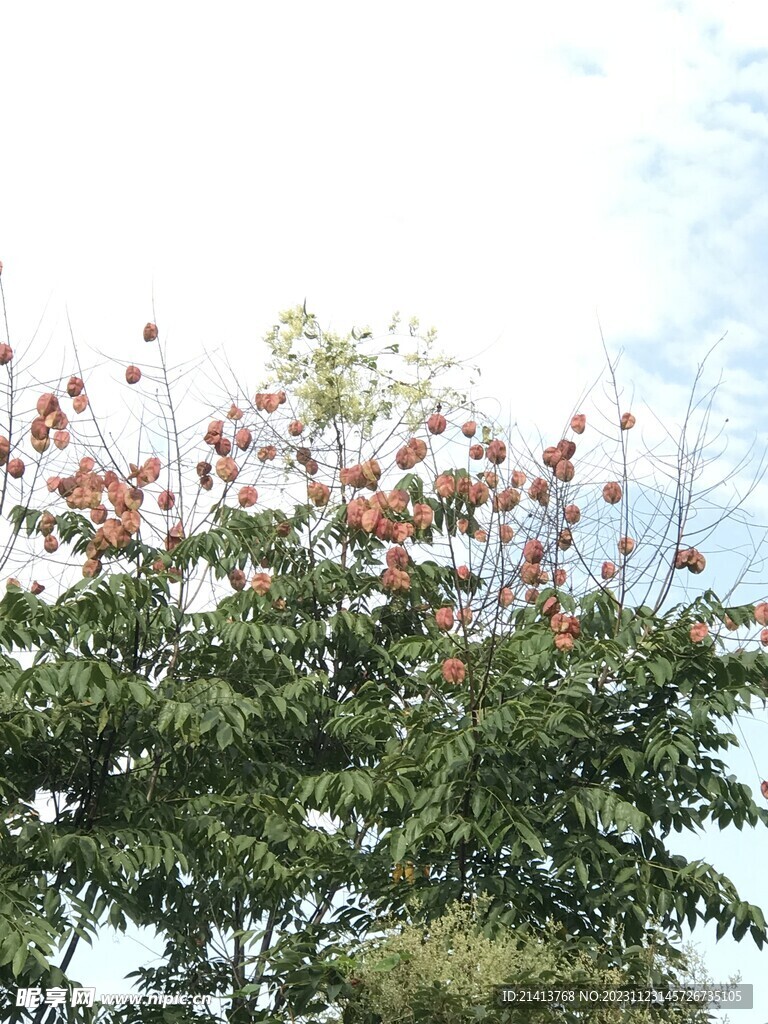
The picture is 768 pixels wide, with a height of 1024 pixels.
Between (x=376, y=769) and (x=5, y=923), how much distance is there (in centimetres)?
193

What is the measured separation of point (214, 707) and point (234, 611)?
49.9 inches

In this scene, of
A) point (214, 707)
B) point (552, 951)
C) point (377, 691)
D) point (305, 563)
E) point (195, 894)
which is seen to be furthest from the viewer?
point (305, 563)

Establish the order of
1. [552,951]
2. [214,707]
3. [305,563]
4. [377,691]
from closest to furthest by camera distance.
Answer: [552,951] < [214,707] < [377,691] < [305,563]

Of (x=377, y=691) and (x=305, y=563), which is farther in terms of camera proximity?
(x=305, y=563)

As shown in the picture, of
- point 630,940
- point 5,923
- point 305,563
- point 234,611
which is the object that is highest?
point 305,563

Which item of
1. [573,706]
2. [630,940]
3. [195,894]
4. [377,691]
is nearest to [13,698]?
[195,894]

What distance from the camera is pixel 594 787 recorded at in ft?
21.0

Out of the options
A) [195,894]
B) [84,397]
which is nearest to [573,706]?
[195,894]

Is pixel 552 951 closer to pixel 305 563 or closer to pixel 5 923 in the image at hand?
pixel 5 923

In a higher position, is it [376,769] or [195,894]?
[376,769]

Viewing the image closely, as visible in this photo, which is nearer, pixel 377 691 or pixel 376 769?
pixel 376 769

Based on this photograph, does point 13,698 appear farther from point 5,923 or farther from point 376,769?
point 376,769

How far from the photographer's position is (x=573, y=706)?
6559 millimetres

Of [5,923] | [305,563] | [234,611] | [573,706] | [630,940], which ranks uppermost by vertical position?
[305,563]
